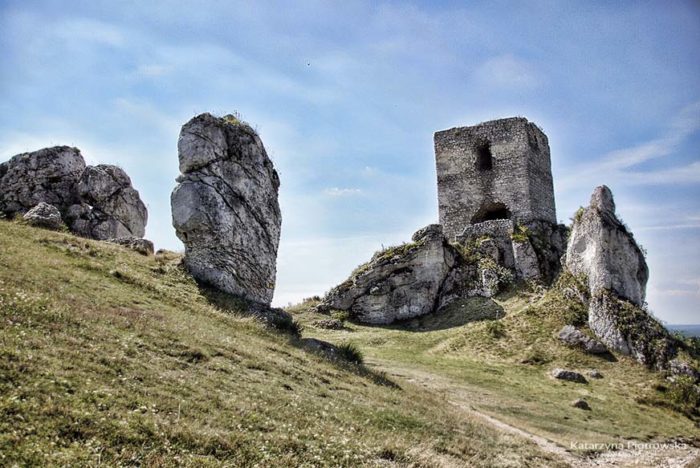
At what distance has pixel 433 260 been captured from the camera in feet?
129

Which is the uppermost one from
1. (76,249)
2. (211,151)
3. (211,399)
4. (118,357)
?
(211,151)

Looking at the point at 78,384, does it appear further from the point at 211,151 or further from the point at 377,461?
the point at 211,151

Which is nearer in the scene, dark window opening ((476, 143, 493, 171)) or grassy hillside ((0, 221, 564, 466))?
grassy hillside ((0, 221, 564, 466))

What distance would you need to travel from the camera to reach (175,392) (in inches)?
428

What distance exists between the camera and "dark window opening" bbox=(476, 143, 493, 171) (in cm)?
4725

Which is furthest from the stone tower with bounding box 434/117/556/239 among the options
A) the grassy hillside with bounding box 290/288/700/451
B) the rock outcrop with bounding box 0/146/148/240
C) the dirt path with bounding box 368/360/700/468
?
the dirt path with bounding box 368/360/700/468

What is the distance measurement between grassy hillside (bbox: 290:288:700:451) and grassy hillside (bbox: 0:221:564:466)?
2.42ft

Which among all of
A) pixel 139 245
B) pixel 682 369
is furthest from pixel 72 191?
pixel 682 369

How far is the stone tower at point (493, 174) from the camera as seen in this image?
4516cm

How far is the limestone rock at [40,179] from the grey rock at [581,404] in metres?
30.4

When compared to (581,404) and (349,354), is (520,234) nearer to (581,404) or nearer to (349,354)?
(581,404)

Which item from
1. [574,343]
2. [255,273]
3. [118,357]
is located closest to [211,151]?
[255,273]

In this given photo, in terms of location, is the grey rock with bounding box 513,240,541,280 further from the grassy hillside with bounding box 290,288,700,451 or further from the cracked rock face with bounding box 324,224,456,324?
the cracked rock face with bounding box 324,224,456,324

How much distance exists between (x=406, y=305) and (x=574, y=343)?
1292cm
